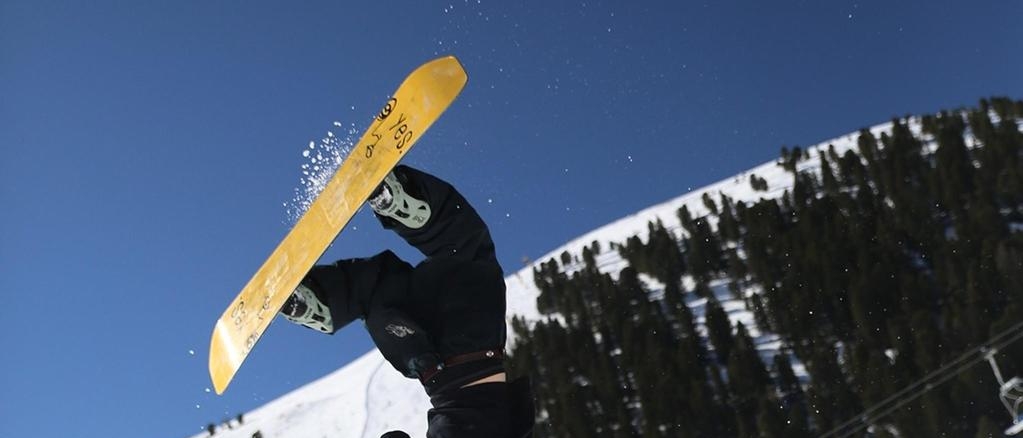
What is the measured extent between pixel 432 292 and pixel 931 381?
28139 mm

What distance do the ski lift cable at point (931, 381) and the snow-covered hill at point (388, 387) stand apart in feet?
14.7

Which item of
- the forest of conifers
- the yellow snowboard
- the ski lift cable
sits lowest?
the yellow snowboard

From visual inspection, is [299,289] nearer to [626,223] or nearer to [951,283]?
[951,283]

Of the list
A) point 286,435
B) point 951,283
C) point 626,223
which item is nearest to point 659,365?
point 951,283

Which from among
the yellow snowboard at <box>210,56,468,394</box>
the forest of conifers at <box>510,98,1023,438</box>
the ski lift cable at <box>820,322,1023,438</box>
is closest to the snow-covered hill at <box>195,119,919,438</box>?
the forest of conifers at <box>510,98,1023,438</box>

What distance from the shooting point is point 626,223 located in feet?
170

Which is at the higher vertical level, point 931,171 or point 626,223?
point 626,223

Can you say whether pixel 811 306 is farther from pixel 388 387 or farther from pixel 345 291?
pixel 345 291

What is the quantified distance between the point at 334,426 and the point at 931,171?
3109cm

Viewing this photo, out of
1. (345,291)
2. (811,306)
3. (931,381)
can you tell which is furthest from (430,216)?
(811,306)

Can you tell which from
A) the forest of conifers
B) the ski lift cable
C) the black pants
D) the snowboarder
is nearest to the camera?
the snowboarder

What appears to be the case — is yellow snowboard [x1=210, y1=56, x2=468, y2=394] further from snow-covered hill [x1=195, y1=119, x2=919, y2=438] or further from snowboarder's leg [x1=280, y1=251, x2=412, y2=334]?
snow-covered hill [x1=195, y1=119, x2=919, y2=438]

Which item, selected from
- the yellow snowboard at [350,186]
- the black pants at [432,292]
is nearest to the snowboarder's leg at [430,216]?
the black pants at [432,292]

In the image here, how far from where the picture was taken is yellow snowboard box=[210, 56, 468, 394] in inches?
171
